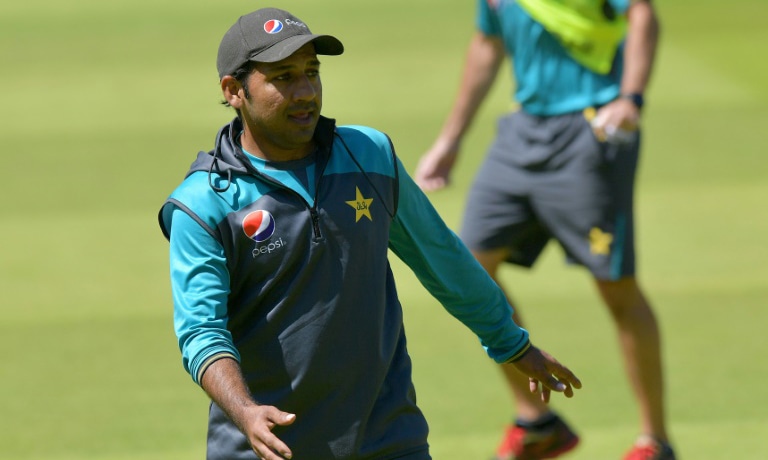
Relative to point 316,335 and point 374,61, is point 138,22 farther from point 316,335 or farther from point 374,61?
point 316,335

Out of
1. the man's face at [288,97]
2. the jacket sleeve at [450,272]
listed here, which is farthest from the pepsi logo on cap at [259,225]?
the jacket sleeve at [450,272]

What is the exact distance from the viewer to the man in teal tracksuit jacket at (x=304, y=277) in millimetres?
4121

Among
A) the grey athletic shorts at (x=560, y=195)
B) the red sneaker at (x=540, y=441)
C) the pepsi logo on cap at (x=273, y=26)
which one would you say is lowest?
the red sneaker at (x=540, y=441)

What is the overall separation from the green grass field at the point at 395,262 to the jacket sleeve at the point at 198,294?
3.16 metres

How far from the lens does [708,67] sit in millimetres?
17359

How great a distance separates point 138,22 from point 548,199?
52.2 ft

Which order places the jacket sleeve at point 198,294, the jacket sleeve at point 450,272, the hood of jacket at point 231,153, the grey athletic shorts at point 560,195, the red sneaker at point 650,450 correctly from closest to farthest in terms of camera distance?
the jacket sleeve at point 198,294
the hood of jacket at point 231,153
the jacket sleeve at point 450,272
the red sneaker at point 650,450
the grey athletic shorts at point 560,195

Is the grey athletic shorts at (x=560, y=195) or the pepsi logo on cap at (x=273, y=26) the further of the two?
the grey athletic shorts at (x=560, y=195)

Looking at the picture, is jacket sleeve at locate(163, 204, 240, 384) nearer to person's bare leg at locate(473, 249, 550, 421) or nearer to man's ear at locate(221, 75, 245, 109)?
man's ear at locate(221, 75, 245, 109)

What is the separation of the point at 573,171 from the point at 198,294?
10.4ft

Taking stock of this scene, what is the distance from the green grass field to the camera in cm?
754

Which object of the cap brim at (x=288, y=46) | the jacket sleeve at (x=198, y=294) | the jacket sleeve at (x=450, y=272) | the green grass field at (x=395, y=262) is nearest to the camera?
the jacket sleeve at (x=198, y=294)

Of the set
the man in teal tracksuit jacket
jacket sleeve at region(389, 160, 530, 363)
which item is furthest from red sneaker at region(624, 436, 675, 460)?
the man in teal tracksuit jacket

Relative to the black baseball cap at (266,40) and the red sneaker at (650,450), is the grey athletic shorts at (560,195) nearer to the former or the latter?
the red sneaker at (650,450)
